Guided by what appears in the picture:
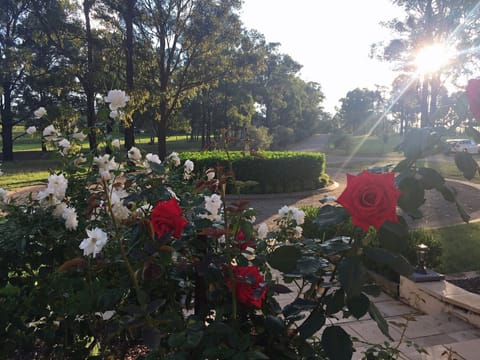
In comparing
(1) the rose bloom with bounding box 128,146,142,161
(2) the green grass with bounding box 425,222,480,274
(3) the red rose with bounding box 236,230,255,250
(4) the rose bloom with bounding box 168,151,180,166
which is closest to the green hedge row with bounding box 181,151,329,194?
(2) the green grass with bounding box 425,222,480,274

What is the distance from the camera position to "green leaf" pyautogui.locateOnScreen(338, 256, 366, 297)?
42.0 inches

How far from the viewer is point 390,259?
113 cm

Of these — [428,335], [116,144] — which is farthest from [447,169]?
[116,144]

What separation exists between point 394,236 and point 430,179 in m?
0.24

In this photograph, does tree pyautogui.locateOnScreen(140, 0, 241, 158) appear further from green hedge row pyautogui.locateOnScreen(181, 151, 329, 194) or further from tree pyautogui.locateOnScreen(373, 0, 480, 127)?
Answer: tree pyautogui.locateOnScreen(373, 0, 480, 127)

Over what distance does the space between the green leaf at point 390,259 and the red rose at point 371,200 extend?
99 mm

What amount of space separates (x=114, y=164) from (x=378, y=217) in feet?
3.65

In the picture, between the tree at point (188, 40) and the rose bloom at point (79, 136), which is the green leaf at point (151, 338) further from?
the tree at point (188, 40)

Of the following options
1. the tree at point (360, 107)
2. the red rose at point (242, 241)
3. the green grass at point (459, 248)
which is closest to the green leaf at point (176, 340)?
the red rose at point (242, 241)

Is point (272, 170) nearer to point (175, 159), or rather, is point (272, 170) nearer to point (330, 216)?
point (175, 159)

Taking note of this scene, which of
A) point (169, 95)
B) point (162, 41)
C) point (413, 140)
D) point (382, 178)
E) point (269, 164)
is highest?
point (162, 41)

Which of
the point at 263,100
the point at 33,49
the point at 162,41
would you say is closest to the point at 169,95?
the point at 162,41

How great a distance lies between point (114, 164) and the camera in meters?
1.66

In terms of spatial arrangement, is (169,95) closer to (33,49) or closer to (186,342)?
(33,49)
